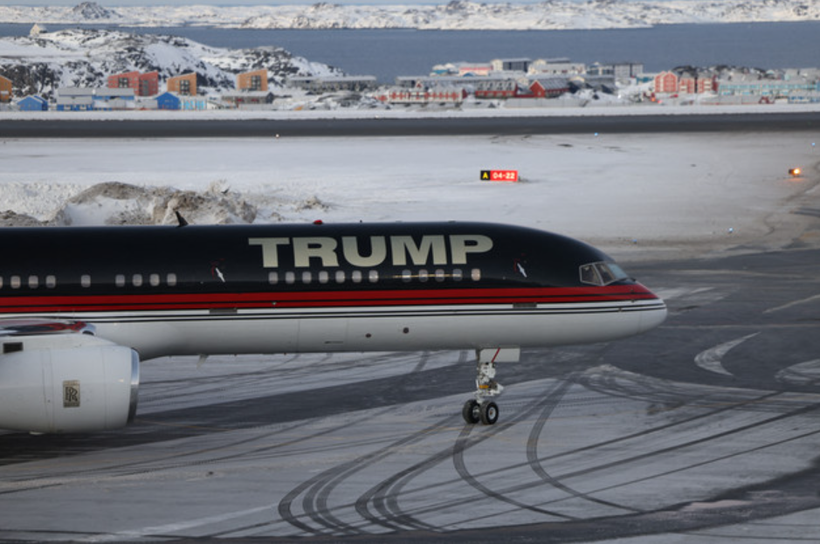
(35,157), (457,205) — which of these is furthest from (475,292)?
(35,157)

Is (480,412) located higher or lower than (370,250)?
lower

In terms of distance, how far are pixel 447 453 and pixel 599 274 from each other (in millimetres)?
6810

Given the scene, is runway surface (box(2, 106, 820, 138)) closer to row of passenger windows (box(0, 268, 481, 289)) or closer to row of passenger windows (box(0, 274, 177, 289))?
row of passenger windows (box(0, 268, 481, 289))

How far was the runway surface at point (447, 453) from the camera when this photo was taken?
23562mm

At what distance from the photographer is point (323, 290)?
30.5 meters

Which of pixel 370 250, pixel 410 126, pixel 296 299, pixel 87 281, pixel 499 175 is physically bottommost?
pixel 499 175

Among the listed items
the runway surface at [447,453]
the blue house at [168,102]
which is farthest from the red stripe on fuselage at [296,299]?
the blue house at [168,102]

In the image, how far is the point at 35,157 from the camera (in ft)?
331

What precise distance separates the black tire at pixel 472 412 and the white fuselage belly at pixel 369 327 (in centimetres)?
155

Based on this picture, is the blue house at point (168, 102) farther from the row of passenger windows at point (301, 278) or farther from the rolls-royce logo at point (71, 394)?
the rolls-royce logo at point (71, 394)

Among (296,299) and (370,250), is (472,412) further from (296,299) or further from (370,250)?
(296,299)

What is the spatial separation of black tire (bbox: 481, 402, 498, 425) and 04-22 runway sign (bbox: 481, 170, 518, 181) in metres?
55.9

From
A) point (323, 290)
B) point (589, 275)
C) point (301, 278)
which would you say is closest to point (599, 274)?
point (589, 275)

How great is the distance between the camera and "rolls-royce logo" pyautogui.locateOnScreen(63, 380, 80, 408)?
1039 inches
